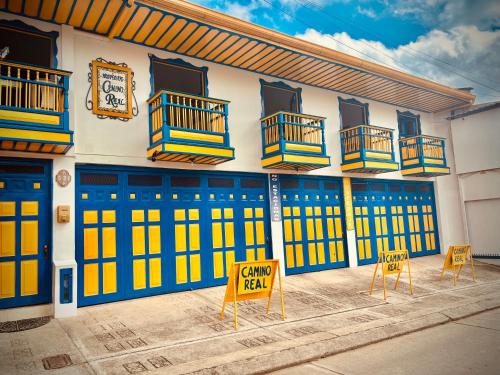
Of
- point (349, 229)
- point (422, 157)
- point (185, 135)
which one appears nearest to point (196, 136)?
point (185, 135)

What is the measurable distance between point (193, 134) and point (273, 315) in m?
4.67

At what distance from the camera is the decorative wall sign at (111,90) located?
893cm

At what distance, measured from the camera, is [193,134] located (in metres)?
9.19

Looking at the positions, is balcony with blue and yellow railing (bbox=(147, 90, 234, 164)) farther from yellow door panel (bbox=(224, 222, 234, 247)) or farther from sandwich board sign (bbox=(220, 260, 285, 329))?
sandwich board sign (bbox=(220, 260, 285, 329))

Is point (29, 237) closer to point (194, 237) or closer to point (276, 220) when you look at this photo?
point (194, 237)

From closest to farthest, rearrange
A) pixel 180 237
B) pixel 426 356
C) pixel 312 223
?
pixel 426 356 → pixel 180 237 → pixel 312 223

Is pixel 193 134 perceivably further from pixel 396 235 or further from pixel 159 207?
pixel 396 235

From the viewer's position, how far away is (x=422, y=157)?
14664mm

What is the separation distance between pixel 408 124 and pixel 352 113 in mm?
3545

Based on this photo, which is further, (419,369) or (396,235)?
(396,235)

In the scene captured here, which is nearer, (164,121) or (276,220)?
(164,121)

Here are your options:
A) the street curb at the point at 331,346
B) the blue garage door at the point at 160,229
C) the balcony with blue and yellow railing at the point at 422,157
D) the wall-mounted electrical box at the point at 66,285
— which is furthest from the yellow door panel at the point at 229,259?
the balcony with blue and yellow railing at the point at 422,157

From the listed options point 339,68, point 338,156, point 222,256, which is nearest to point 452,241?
point 338,156

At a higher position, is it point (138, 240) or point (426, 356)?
point (138, 240)
